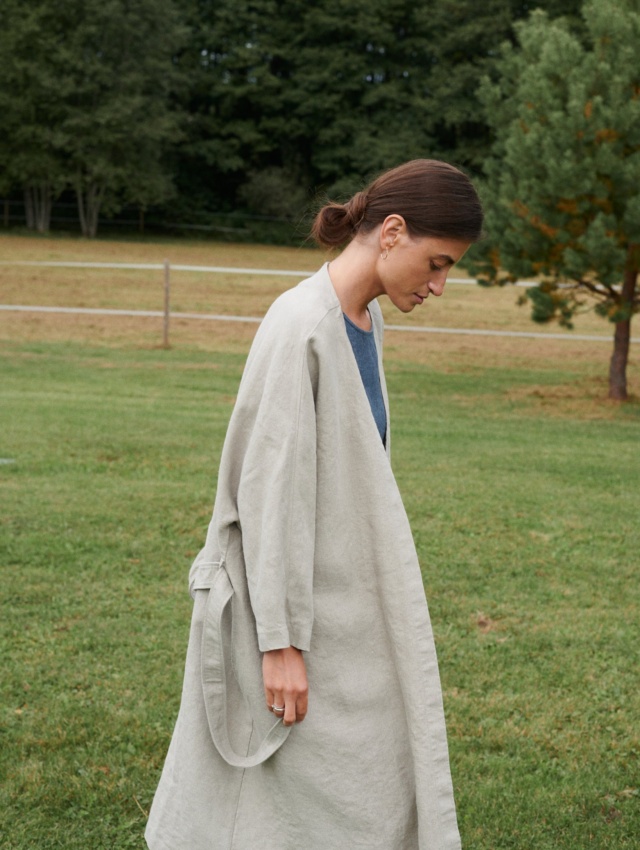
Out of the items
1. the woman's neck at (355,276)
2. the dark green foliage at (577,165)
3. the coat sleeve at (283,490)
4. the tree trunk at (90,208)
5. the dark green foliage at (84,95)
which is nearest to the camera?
the coat sleeve at (283,490)

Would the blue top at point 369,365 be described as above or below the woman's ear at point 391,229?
below

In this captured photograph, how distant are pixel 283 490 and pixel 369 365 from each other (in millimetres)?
348

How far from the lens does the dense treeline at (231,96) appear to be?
37.6 metres

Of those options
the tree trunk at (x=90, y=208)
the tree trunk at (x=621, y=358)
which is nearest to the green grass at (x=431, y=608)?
the tree trunk at (x=621, y=358)

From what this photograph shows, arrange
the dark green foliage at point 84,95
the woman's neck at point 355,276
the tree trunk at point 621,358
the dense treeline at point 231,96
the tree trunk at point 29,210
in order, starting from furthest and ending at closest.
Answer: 1. the tree trunk at point 29,210
2. the dense treeline at point 231,96
3. the dark green foliage at point 84,95
4. the tree trunk at point 621,358
5. the woman's neck at point 355,276

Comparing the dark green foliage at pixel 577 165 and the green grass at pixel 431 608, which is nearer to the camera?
the green grass at pixel 431 608

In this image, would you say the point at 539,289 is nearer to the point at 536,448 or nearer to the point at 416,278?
the point at 536,448

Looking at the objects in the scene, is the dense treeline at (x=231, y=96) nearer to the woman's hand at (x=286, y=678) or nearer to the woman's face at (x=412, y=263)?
the woman's face at (x=412, y=263)

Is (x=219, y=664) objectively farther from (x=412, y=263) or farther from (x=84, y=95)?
(x=84, y=95)

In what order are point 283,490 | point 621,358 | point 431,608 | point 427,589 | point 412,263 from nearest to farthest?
point 283,490 < point 412,263 < point 431,608 < point 427,589 < point 621,358

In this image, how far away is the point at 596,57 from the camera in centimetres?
936

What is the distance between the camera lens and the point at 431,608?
4.62 meters

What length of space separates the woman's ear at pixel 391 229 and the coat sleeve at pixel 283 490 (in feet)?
0.85

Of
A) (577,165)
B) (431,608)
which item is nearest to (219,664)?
(431,608)
